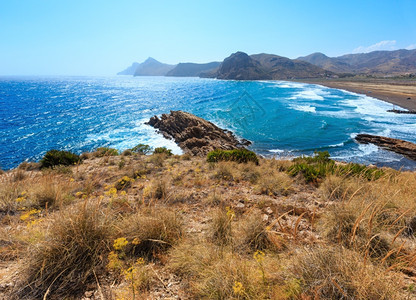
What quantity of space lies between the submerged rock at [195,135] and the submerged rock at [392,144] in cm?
1615

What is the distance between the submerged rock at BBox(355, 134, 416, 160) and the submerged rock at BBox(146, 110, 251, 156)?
16.1 m

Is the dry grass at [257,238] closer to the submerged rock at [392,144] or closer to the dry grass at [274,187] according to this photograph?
the dry grass at [274,187]

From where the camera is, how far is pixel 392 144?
23.7m

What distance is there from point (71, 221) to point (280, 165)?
867 centimetres

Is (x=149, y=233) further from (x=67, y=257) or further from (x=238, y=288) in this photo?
(x=238, y=288)

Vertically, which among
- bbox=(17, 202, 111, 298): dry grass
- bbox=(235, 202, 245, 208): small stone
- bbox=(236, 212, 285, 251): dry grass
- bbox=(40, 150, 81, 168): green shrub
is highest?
bbox=(17, 202, 111, 298): dry grass

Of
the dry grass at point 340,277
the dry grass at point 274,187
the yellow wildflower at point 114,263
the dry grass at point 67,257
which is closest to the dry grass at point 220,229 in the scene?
the dry grass at point 340,277

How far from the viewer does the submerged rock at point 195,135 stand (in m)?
24.9

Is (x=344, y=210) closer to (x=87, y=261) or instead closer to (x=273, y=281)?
(x=273, y=281)

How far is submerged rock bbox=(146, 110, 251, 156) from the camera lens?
81.8 ft

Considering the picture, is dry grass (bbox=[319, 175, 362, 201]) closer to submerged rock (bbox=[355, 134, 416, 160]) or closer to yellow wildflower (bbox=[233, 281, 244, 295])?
yellow wildflower (bbox=[233, 281, 244, 295])

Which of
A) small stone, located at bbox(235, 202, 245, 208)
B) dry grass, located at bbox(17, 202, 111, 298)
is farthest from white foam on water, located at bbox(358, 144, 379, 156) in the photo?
dry grass, located at bbox(17, 202, 111, 298)

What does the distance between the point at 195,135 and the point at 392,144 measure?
2579 centimetres

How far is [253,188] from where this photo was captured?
618cm
